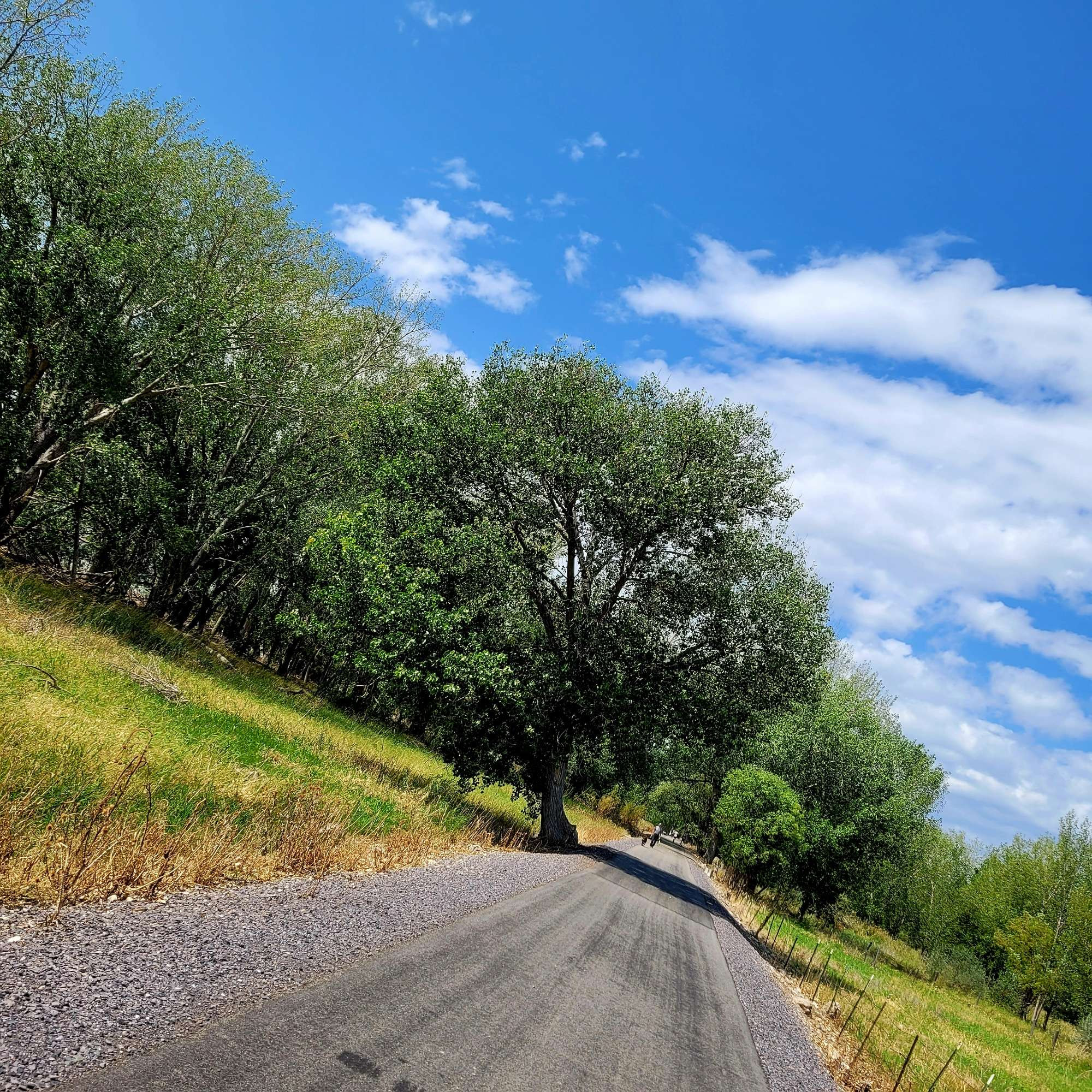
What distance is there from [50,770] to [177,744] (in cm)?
310

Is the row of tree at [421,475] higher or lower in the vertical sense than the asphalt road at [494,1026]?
higher

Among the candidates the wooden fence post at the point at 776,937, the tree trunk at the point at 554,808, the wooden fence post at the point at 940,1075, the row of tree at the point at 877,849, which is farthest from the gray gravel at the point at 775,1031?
the row of tree at the point at 877,849

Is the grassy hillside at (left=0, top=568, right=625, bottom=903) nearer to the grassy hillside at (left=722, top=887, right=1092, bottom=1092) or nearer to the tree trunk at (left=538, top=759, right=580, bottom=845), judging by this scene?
the tree trunk at (left=538, top=759, right=580, bottom=845)

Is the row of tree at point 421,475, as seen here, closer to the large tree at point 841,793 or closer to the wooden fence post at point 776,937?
the wooden fence post at point 776,937

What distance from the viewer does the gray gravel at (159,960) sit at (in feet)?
10.5

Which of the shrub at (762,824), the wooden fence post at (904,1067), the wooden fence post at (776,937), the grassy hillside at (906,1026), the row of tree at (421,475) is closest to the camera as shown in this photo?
the wooden fence post at (904,1067)

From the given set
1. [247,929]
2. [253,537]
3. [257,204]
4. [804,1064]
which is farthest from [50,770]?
[253,537]

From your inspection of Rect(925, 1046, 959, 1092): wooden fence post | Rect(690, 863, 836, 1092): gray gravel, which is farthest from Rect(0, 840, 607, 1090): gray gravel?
Rect(925, 1046, 959, 1092): wooden fence post

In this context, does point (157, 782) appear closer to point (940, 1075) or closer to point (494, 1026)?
point (494, 1026)

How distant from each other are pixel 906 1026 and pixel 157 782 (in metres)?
20.8

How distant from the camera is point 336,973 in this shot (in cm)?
497

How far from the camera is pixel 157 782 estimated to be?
7062 mm

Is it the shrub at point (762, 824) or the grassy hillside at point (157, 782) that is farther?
the shrub at point (762, 824)

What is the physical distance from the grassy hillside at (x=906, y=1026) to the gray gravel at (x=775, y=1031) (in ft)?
2.11
